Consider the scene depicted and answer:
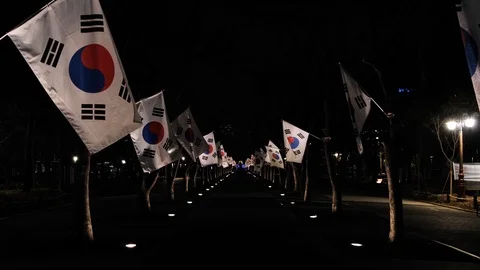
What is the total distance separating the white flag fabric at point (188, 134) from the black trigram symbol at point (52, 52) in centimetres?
1478

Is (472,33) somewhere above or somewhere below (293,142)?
above

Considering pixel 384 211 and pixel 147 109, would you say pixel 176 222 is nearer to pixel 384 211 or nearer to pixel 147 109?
pixel 147 109

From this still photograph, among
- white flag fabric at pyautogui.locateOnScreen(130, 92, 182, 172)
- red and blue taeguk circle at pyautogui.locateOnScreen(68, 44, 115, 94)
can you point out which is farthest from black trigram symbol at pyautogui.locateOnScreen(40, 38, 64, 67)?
white flag fabric at pyautogui.locateOnScreen(130, 92, 182, 172)

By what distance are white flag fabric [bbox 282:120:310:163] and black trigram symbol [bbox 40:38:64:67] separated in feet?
58.1

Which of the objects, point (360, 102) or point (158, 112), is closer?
point (360, 102)

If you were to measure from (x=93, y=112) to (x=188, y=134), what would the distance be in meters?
15.9

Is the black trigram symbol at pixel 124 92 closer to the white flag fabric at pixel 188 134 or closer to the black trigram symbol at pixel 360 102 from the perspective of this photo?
the black trigram symbol at pixel 360 102

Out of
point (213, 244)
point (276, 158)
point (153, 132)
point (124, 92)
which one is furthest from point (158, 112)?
point (276, 158)

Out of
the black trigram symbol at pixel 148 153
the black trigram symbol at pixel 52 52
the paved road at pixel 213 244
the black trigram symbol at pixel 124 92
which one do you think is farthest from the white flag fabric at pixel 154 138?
the black trigram symbol at pixel 52 52

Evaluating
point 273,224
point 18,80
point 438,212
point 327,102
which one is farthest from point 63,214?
point 438,212

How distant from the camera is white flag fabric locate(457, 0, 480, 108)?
650cm

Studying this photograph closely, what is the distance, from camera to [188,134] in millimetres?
24734

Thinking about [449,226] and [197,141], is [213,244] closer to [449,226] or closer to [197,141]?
[449,226]

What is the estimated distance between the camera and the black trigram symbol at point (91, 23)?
9102 millimetres
